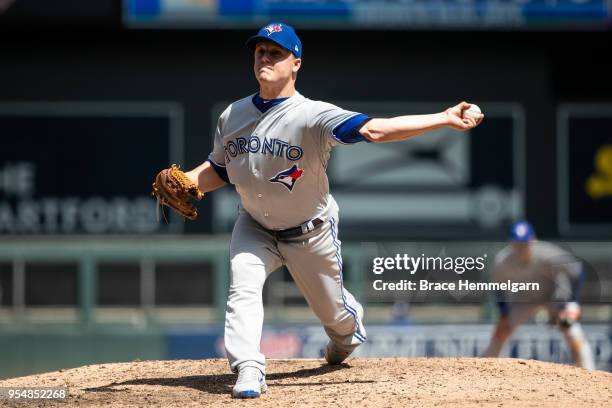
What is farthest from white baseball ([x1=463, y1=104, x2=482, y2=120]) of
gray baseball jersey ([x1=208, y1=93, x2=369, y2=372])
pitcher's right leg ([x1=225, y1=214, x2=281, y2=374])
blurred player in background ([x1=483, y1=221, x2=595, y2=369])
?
blurred player in background ([x1=483, y1=221, x2=595, y2=369])

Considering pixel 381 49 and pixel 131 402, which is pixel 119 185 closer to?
pixel 381 49

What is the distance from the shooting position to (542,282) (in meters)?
7.15

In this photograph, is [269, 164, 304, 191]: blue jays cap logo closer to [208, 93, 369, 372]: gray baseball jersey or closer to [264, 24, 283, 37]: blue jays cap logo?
[208, 93, 369, 372]: gray baseball jersey

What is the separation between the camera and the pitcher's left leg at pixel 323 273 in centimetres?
505

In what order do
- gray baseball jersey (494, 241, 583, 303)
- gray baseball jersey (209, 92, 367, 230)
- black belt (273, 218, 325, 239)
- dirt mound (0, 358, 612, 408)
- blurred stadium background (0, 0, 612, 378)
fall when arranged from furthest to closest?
blurred stadium background (0, 0, 612, 378) < gray baseball jersey (494, 241, 583, 303) < black belt (273, 218, 325, 239) < gray baseball jersey (209, 92, 367, 230) < dirt mound (0, 358, 612, 408)

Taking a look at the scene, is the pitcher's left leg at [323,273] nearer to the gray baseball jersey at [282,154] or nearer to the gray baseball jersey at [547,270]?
the gray baseball jersey at [282,154]

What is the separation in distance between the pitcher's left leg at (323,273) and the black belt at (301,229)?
0.02 meters

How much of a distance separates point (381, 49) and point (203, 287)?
3.04 meters

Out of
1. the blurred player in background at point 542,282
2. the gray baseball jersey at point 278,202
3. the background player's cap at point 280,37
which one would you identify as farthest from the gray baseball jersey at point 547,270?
the background player's cap at point 280,37

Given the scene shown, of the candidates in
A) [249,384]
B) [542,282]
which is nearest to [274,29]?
[249,384]

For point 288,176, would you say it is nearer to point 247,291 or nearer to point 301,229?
point 301,229

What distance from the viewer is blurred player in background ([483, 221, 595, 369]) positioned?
23.4 feet

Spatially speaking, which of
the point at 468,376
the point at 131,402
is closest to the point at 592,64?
the point at 468,376

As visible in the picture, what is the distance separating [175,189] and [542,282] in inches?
111
